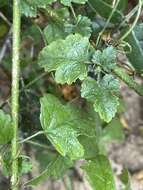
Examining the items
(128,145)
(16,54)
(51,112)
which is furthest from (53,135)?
(128,145)

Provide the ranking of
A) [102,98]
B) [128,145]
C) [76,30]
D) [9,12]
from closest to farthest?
[102,98], [76,30], [9,12], [128,145]

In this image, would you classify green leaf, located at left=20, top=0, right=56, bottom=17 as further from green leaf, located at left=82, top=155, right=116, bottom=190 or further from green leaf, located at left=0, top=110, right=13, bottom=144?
green leaf, located at left=82, top=155, right=116, bottom=190

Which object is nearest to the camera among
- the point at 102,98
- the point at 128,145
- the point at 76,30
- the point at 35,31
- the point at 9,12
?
the point at 102,98

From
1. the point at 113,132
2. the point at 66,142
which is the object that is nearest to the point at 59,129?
the point at 66,142

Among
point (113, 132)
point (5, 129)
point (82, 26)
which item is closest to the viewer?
point (5, 129)

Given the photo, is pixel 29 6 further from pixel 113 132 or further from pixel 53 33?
pixel 113 132

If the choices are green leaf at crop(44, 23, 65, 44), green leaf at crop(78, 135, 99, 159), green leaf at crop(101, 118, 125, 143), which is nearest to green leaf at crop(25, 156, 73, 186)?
green leaf at crop(78, 135, 99, 159)

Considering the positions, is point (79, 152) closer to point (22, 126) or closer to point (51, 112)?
point (51, 112)
